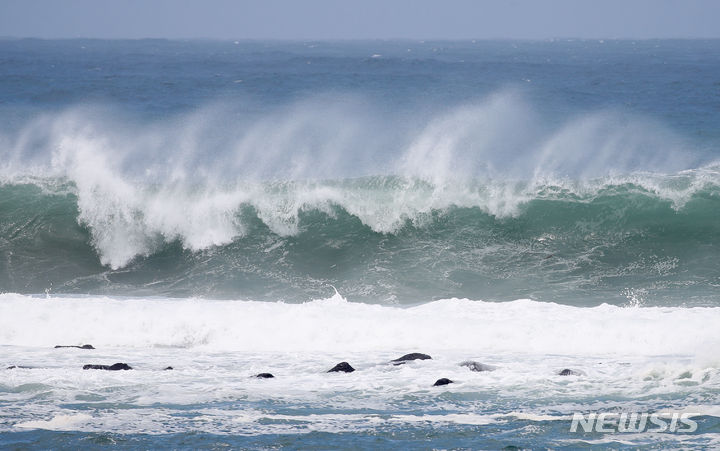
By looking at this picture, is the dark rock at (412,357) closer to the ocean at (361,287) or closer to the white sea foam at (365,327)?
the ocean at (361,287)

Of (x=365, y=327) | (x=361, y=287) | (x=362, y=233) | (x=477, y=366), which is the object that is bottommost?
(x=361, y=287)

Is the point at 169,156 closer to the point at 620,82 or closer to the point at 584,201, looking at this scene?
the point at 584,201

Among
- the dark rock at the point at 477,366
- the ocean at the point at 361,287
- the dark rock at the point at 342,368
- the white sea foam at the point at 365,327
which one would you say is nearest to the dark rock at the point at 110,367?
the ocean at the point at 361,287

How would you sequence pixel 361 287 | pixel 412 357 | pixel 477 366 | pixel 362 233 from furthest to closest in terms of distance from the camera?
pixel 362 233, pixel 361 287, pixel 412 357, pixel 477 366

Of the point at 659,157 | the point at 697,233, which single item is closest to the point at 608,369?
the point at 697,233

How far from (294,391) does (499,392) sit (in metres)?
2.32

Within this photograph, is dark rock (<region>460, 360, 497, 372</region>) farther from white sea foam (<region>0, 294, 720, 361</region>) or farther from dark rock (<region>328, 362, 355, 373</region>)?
dark rock (<region>328, 362, 355, 373</region>)

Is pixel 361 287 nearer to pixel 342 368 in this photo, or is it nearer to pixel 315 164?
pixel 342 368

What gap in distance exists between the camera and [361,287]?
57.5ft

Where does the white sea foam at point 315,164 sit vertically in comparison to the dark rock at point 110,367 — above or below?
above

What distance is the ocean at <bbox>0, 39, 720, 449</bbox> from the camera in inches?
383

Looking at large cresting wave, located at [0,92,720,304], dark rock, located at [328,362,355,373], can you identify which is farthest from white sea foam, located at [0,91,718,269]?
dark rock, located at [328,362,355,373]

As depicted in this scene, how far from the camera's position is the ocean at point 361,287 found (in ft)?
31.9

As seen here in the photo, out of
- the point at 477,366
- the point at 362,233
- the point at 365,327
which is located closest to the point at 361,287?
the point at 362,233
